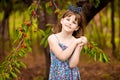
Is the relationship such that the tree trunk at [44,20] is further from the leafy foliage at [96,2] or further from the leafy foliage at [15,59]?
the leafy foliage at [15,59]

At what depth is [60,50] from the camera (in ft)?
15.6

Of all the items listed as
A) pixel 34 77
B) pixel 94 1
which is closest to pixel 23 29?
pixel 94 1

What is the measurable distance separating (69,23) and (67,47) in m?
0.30

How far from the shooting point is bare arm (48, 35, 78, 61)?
471cm

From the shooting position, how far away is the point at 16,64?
520 cm

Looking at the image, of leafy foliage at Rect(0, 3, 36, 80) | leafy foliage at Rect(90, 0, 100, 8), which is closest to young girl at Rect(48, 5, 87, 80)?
leafy foliage at Rect(0, 3, 36, 80)

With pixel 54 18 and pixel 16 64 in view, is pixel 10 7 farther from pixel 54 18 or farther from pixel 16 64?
pixel 16 64

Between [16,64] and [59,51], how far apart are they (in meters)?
0.74

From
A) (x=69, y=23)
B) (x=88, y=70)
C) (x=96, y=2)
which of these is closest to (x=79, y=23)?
(x=69, y=23)

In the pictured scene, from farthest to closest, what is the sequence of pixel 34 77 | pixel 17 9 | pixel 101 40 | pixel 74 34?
pixel 101 40, pixel 17 9, pixel 34 77, pixel 74 34

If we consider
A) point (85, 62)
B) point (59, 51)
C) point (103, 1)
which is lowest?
point (85, 62)

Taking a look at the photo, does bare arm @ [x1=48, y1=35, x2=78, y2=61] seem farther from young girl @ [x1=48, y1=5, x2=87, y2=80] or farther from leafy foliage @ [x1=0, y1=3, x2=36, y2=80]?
leafy foliage @ [x1=0, y1=3, x2=36, y2=80]

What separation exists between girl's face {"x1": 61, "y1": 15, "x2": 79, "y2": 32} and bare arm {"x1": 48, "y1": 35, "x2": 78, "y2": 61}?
0.19 m

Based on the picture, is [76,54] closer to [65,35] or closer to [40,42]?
[65,35]
